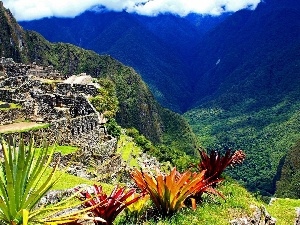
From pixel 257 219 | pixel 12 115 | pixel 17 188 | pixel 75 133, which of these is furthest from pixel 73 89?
pixel 17 188

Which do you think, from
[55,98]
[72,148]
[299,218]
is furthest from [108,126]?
[299,218]

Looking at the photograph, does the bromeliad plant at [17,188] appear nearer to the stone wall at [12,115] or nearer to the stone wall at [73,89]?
the stone wall at [12,115]

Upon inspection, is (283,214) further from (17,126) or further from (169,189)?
(17,126)

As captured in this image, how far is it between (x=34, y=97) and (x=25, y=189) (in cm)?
2212

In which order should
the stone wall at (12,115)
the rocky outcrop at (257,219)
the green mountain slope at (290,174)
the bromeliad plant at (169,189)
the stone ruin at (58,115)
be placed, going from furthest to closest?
the green mountain slope at (290,174)
the stone ruin at (58,115)
the stone wall at (12,115)
the rocky outcrop at (257,219)
the bromeliad plant at (169,189)

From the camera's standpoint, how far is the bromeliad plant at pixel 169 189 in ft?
30.4

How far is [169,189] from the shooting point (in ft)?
30.4

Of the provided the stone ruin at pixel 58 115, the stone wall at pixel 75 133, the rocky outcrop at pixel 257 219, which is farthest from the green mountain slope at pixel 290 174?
the rocky outcrop at pixel 257 219

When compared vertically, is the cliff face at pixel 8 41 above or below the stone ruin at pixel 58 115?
above

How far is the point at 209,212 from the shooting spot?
10.0 meters

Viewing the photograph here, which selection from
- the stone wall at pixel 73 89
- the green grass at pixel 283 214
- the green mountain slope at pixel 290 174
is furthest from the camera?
the green mountain slope at pixel 290 174

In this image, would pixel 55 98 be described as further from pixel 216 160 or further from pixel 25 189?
pixel 25 189

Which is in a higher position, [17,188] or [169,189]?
[17,188]

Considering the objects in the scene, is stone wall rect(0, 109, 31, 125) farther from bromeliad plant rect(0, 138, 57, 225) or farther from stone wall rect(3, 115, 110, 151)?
bromeliad plant rect(0, 138, 57, 225)
